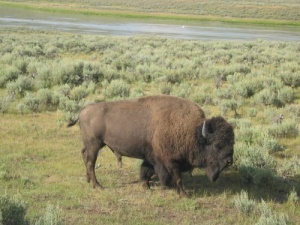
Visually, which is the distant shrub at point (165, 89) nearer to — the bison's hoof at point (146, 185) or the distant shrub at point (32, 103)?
the distant shrub at point (32, 103)

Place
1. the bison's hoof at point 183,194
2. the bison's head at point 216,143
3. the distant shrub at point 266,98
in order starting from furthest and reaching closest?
the distant shrub at point 266,98, the bison's hoof at point 183,194, the bison's head at point 216,143

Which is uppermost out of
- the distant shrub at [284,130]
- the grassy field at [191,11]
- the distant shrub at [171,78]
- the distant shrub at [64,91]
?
the distant shrub at [284,130]

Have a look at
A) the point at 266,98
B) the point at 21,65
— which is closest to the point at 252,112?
the point at 266,98

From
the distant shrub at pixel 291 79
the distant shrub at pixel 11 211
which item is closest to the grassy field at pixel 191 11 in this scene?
the distant shrub at pixel 291 79

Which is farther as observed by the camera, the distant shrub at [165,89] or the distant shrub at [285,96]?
the distant shrub at [165,89]

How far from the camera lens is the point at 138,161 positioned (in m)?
7.68

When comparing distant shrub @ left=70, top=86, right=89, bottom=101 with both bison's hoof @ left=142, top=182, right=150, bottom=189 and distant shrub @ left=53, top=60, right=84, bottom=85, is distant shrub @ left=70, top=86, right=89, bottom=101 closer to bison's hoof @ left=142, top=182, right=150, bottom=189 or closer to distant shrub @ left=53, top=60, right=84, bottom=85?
distant shrub @ left=53, top=60, right=84, bottom=85

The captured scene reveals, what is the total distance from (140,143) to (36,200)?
5.46 ft

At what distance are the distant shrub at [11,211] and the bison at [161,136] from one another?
247 cm

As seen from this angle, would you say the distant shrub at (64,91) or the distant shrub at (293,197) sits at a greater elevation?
the distant shrub at (293,197)

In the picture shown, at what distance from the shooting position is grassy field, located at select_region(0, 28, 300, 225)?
5.82 metres

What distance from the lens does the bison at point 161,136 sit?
19.7 ft

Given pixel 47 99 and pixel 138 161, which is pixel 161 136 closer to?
pixel 138 161

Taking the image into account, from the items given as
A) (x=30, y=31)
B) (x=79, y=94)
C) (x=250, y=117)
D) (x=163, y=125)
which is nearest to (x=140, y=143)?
(x=163, y=125)
